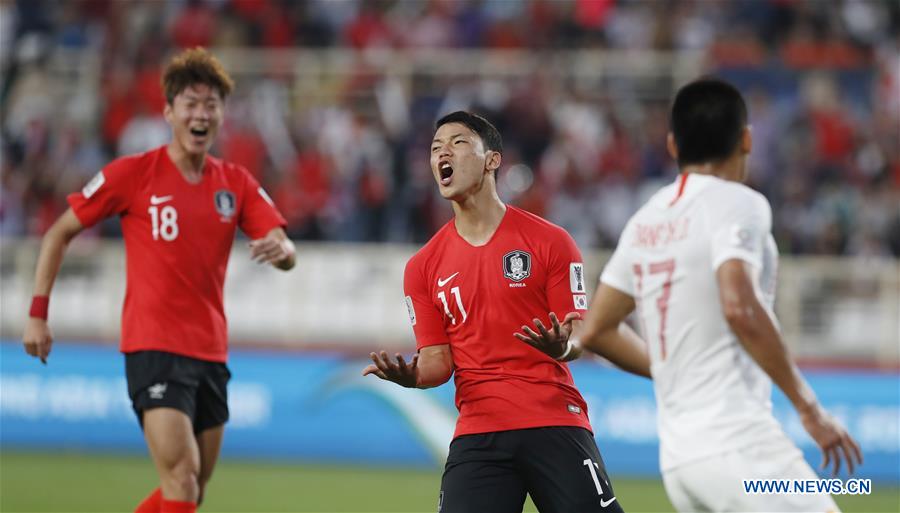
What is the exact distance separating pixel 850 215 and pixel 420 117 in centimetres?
554

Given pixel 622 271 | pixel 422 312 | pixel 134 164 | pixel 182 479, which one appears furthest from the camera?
pixel 134 164

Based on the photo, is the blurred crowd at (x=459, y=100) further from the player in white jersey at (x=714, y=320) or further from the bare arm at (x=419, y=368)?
the player in white jersey at (x=714, y=320)

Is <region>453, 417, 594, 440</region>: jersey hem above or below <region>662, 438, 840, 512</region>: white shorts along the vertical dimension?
below

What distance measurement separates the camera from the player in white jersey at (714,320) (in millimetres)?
4340

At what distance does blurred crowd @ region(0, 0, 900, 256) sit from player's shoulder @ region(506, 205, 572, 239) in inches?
376

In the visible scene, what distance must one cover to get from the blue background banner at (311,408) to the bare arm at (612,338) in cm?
838

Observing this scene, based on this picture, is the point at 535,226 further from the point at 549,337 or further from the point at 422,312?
the point at 549,337

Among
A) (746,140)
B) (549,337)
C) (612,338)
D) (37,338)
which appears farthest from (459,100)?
(746,140)

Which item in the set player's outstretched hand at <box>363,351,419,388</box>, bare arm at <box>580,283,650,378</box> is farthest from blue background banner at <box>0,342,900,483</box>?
bare arm at <box>580,283,650,378</box>

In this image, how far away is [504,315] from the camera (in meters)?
5.80

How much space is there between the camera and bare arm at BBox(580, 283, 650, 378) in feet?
16.2

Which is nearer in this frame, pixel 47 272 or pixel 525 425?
pixel 525 425

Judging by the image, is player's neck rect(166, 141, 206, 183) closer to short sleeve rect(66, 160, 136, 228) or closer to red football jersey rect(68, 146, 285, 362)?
red football jersey rect(68, 146, 285, 362)

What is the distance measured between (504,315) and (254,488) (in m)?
6.59
